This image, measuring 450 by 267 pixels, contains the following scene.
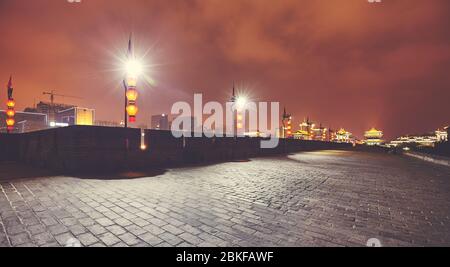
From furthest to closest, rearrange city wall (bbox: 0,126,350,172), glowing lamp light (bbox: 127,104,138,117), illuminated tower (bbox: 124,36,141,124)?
glowing lamp light (bbox: 127,104,138,117), illuminated tower (bbox: 124,36,141,124), city wall (bbox: 0,126,350,172)

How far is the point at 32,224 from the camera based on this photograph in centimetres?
305

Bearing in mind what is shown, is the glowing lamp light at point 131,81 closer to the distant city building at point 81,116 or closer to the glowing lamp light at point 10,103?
the glowing lamp light at point 10,103

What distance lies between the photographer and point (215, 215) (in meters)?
3.63

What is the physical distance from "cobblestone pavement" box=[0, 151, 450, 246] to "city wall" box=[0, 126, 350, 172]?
2180mm

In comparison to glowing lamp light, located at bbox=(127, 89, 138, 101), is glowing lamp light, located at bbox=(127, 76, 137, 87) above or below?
above

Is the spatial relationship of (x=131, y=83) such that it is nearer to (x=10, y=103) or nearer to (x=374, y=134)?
(x=10, y=103)

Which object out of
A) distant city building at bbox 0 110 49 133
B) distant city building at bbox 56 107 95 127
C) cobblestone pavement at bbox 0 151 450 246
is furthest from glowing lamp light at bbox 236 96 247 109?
distant city building at bbox 0 110 49 133

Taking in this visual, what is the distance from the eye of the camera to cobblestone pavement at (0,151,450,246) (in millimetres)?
2742

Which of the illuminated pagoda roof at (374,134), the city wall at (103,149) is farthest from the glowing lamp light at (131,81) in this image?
the illuminated pagoda roof at (374,134)

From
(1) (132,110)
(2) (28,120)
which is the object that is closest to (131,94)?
(1) (132,110)

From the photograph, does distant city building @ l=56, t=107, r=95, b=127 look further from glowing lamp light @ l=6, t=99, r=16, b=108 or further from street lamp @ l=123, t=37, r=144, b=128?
street lamp @ l=123, t=37, r=144, b=128

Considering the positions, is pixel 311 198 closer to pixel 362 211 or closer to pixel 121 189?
pixel 362 211
